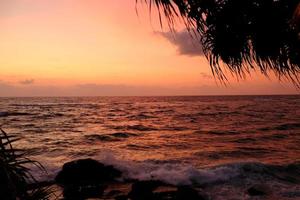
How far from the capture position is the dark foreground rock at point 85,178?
Answer: 12.5 meters

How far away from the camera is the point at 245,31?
3609 mm

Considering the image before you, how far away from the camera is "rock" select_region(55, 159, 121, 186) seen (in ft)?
45.5

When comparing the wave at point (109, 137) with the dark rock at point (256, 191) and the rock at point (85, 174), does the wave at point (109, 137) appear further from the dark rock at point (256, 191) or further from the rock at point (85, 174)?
the dark rock at point (256, 191)

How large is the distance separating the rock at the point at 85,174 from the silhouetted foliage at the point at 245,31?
10918 millimetres

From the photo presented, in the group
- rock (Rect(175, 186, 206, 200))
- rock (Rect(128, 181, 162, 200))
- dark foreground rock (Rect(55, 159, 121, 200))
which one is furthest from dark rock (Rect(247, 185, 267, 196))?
dark foreground rock (Rect(55, 159, 121, 200))

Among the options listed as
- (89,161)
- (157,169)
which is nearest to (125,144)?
(157,169)

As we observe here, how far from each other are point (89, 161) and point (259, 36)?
12.4 meters

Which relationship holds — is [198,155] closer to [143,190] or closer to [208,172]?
[208,172]

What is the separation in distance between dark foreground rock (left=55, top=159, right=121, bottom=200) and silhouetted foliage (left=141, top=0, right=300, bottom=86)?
9.47m

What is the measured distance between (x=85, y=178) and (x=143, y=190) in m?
2.86

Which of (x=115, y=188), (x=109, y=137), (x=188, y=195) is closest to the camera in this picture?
(x=188, y=195)

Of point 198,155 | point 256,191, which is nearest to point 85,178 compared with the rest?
point 256,191

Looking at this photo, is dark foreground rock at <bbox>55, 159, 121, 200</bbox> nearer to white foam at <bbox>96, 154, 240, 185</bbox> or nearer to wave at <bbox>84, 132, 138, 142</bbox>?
white foam at <bbox>96, 154, 240, 185</bbox>

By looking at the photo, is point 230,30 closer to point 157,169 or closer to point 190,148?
point 157,169
